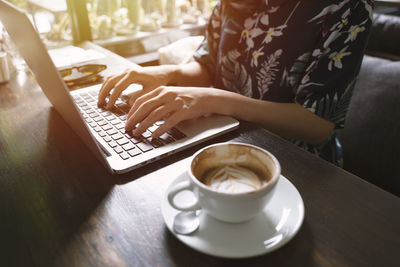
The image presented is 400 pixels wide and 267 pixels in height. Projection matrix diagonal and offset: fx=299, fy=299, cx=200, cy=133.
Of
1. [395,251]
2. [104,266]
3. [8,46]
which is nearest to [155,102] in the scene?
[104,266]

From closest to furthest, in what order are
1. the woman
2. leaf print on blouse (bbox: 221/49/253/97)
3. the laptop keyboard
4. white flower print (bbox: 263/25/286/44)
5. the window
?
the laptop keyboard → the woman → white flower print (bbox: 263/25/286/44) → leaf print on blouse (bbox: 221/49/253/97) → the window

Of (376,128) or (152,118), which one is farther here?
(376,128)

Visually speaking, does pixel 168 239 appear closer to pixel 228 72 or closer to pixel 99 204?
pixel 99 204

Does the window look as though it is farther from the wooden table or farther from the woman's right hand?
the wooden table

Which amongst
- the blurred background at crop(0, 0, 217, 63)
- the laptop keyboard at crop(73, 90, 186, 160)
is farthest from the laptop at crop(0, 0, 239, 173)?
the blurred background at crop(0, 0, 217, 63)

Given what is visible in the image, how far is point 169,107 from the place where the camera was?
63 cm

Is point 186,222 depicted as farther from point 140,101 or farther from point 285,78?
point 285,78

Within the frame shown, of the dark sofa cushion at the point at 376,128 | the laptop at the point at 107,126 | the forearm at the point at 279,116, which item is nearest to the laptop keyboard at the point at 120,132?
the laptop at the point at 107,126

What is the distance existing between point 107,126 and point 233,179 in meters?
0.37

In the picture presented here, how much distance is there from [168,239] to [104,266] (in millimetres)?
81

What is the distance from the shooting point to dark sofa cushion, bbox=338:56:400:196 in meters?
0.93

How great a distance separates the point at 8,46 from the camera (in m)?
1.14

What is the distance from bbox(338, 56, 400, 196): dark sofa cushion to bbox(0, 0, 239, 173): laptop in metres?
0.60

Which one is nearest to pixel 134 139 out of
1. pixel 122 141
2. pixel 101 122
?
pixel 122 141
